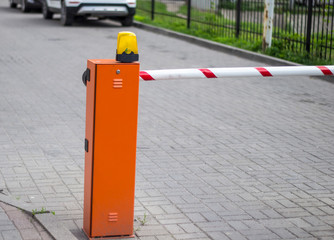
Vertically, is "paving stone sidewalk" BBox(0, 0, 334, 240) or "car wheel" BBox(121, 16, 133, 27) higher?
"car wheel" BBox(121, 16, 133, 27)

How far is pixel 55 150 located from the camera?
22.8 ft

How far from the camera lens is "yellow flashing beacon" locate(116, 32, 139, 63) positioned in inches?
169

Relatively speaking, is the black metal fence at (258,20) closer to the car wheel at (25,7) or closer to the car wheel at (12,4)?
the car wheel at (25,7)

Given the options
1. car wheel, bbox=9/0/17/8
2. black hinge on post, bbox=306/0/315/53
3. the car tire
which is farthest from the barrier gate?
car wheel, bbox=9/0/17/8

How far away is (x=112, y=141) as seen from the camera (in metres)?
4.36

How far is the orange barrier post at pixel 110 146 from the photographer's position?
14.1ft

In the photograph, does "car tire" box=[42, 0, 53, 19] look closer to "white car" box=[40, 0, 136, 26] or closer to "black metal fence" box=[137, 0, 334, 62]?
"white car" box=[40, 0, 136, 26]

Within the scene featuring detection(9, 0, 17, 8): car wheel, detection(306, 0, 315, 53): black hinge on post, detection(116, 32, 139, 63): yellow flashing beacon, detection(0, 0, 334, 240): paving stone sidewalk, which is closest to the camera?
detection(116, 32, 139, 63): yellow flashing beacon

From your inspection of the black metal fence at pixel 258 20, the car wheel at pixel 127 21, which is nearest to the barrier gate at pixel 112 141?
the black metal fence at pixel 258 20

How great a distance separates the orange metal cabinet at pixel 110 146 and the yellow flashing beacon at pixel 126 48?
4 cm

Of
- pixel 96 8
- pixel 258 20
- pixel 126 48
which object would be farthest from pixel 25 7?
pixel 126 48

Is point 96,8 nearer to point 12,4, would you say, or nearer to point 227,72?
point 12,4

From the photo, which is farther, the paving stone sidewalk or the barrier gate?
the paving stone sidewalk

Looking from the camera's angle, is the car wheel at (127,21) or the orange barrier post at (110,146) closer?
the orange barrier post at (110,146)
